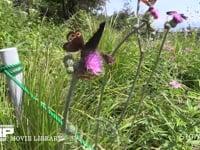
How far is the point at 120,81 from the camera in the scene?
2.90 m

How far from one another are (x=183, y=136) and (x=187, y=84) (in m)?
1.48

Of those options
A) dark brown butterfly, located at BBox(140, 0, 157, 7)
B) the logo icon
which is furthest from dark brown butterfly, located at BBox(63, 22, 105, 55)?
the logo icon

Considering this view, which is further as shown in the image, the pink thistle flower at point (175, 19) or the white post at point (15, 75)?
the white post at point (15, 75)

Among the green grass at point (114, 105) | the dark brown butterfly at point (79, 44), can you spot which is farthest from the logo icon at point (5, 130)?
the dark brown butterfly at point (79, 44)

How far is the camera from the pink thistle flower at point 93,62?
39.4 inches

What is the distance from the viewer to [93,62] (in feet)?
3.30

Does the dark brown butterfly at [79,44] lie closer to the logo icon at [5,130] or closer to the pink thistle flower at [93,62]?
the pink thistle flower at [93,62]

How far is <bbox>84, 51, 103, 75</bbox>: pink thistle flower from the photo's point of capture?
3.28ft

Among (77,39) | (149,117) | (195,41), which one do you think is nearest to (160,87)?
(149,117)

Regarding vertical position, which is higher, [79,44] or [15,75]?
[79,44]

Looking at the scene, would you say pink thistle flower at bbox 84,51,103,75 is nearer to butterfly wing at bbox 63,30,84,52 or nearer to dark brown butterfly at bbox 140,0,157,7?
butterfly wing at bbox 63,30,84,52

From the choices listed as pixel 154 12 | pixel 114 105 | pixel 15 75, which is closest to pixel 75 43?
pixel 154 12

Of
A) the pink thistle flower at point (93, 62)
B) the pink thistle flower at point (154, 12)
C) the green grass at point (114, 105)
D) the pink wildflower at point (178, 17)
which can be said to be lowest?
the green grass at point (114, 105)

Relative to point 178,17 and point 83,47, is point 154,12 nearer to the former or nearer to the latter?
point 178,17
